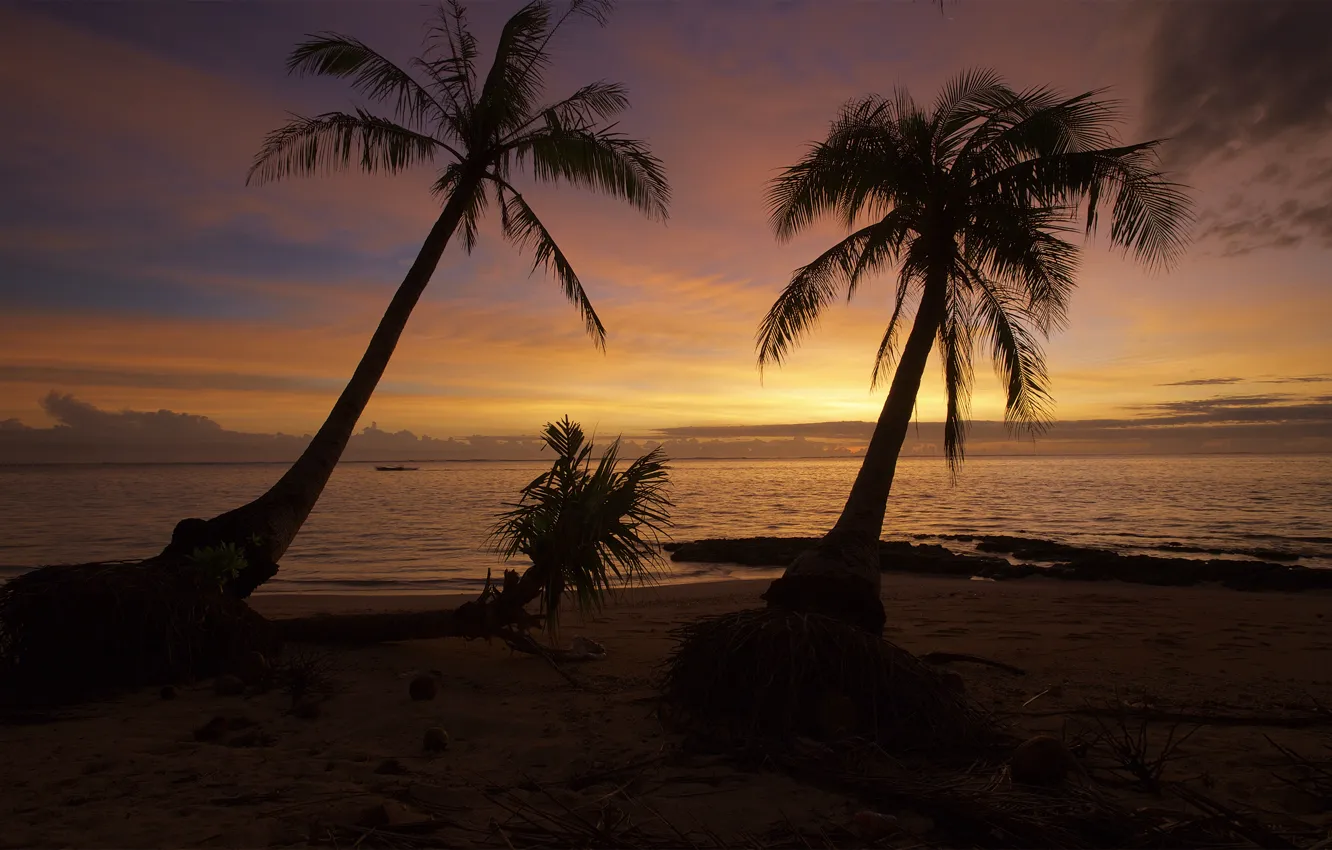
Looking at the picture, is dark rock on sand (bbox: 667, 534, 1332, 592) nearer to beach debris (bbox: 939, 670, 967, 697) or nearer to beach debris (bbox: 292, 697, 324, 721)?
beach debris (bbox: 939, 670, 967, 697)

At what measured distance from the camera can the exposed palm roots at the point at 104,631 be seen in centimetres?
541

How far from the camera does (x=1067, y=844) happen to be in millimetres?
2984

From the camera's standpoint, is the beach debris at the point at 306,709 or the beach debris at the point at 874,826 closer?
the beach debris at the point at 874,826

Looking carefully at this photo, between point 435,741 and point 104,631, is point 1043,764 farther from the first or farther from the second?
point 104,631

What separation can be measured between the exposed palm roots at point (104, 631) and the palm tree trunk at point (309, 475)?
86 cm

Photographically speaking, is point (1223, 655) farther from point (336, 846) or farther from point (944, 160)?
point (336, 846)

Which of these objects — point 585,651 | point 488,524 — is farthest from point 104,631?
point 488,524

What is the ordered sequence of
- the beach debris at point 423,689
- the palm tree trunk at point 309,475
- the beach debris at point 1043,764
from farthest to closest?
the palm tree trunk at point 309,475 < the beach debris at point 423,689 < the beach debris at point 1043,764

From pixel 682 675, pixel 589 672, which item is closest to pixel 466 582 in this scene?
pixel 589 672

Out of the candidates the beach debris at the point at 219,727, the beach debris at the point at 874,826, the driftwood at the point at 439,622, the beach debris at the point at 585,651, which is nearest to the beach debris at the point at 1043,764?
the beach debris at the point at 874,826

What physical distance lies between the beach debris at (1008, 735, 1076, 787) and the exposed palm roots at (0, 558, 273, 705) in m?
6.02

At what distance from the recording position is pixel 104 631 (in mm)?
5578

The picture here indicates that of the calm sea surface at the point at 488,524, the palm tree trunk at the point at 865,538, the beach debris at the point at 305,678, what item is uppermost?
the palm tree trunk at the point at 865,538

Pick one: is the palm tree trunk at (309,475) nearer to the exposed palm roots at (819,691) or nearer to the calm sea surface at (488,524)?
the exposed palm roots at (819,691)
